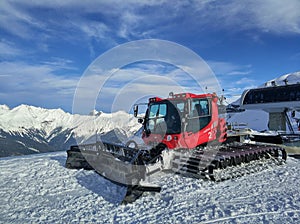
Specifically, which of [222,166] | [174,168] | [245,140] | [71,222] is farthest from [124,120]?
[71,222]

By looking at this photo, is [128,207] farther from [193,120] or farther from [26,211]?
[193,120]

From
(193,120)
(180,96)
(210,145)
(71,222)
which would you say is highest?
(180,96)

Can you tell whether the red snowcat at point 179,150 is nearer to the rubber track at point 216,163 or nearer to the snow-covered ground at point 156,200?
the rubber track at point 216,163

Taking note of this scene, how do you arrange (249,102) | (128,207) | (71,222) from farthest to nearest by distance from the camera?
(249,102)
(128,207)
(71,222)

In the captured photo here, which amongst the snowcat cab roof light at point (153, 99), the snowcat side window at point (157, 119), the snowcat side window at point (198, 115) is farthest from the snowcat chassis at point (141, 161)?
the snowcat cab roof light at point (153, 99)

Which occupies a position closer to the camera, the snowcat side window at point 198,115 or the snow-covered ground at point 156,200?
the snow-covered ground at point 156,200

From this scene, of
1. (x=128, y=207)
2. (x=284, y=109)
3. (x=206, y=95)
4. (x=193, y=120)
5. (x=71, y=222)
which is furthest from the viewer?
(x=284, y=109)

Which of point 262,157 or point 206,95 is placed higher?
point 206,95

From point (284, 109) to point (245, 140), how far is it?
1954 cm

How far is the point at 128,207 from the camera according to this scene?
4.91 meters

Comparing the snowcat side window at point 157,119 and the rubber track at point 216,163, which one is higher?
the snowcat side window at point 157,119

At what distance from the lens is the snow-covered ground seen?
14.4ft

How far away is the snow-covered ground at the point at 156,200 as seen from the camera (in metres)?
4.38

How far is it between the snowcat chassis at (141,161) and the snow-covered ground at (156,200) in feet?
0.82
